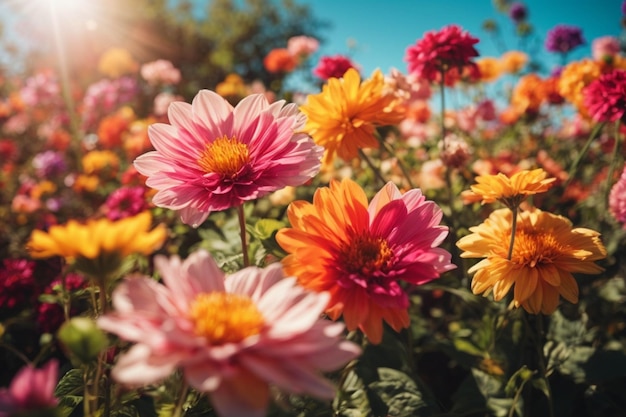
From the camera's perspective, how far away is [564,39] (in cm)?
297

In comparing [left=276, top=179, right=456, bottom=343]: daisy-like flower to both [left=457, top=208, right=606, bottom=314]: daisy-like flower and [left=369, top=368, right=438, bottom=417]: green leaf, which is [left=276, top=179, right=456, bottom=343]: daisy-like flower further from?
[left=369, top=368, right=438, bottom=417]: green leaf

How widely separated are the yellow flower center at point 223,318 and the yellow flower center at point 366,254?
230 mm

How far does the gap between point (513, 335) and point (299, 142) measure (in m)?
0.88

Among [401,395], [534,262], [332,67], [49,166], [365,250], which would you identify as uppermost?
[49,166]

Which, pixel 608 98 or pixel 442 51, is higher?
pixel 442 51

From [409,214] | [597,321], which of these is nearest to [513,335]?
[597,321]

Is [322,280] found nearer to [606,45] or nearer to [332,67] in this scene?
[332,67]

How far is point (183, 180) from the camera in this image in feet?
2.63

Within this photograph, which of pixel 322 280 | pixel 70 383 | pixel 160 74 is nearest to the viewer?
pixel 322 280

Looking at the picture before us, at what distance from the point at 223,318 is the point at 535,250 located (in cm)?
70

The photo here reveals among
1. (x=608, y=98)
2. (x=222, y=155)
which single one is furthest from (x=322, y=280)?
(x=608, y=98)

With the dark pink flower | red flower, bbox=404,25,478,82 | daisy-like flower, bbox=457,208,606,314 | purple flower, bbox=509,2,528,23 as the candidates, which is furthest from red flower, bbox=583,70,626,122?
purple flower, bbox=509,2,528,23

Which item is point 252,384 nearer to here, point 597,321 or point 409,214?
point 409,214

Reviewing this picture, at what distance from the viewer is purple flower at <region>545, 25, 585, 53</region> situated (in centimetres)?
295
